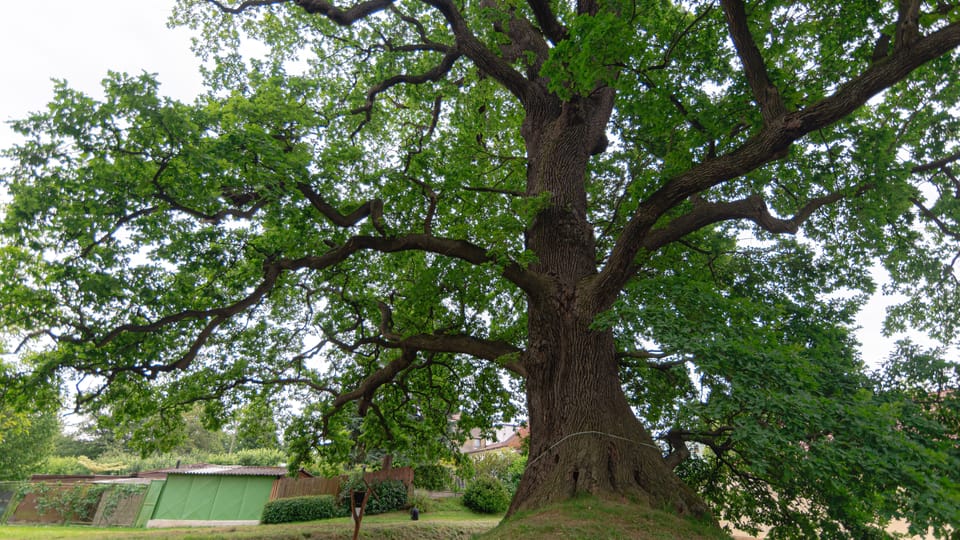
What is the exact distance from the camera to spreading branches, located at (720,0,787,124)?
4.92 m

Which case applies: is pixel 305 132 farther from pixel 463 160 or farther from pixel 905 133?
pixel 905 133

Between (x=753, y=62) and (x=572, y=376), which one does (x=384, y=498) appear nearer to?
(x=572, y=376)

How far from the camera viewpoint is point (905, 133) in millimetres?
6715

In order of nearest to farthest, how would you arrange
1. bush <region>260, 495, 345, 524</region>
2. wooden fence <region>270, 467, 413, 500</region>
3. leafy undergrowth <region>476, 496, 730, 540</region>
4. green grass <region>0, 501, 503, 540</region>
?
1. leafy undergrowth <region>476, 496, 730, 540</region>
2. green grass <region>0, 501, 503, 540</region>
3. bush <region>260, 495, 345, 524</region>
4. wooden fence <region>270, 467, 413, 500</region>

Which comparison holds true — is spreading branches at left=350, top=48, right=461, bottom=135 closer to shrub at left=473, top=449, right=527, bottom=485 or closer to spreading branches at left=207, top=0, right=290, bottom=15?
spreading branches at left=207, top=0, right=290, bottom=15

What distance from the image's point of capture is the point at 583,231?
23.5 ft

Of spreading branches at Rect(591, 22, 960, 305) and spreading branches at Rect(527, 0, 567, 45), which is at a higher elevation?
spreading branches at Rect(527, 0, 567, 45)

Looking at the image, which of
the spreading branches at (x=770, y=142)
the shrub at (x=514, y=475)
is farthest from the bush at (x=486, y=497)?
the spreading branches at (x=770, y=142)

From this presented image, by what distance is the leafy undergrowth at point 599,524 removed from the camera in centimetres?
432

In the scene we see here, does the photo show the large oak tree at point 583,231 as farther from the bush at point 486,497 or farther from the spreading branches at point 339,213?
the bush at point 486,497

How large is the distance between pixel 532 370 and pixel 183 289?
5535mm

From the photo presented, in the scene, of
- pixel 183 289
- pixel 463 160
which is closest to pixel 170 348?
pixel 183 289

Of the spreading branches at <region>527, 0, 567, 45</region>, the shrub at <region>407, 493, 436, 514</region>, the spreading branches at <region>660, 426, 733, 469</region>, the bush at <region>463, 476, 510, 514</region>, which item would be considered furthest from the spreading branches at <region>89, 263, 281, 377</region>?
the bush at <region>463, 476, 510, 514</region>

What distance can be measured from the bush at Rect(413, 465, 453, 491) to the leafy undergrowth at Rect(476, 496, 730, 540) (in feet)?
48.8
